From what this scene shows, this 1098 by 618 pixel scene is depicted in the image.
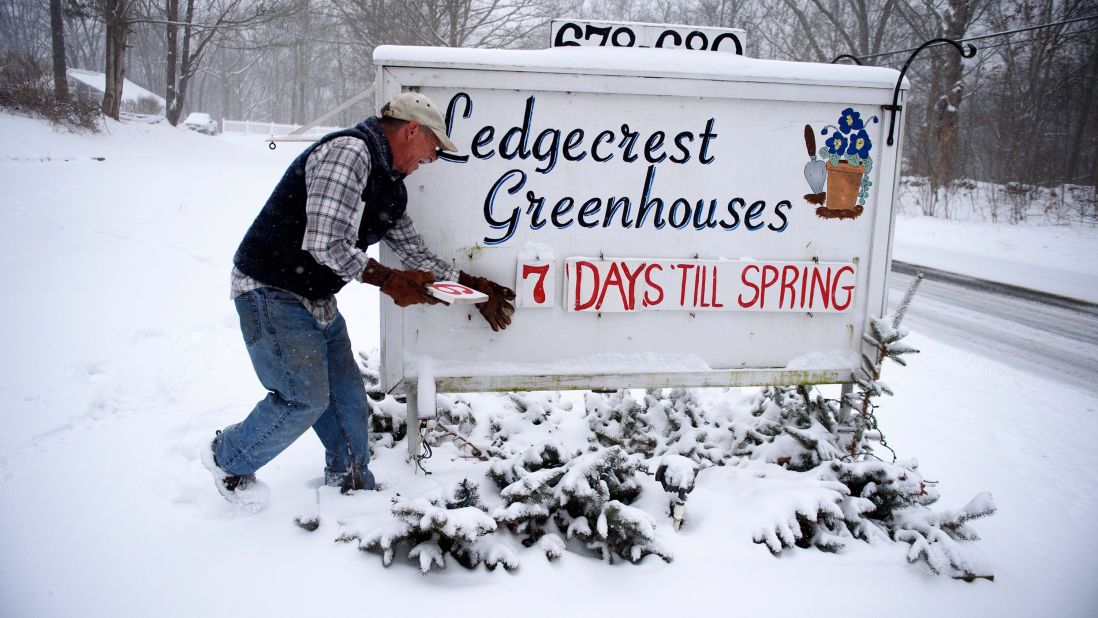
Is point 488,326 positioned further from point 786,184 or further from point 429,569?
point 786,184

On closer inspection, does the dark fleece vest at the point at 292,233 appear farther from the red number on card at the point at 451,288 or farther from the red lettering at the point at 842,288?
the red lettering at the point at 842,288

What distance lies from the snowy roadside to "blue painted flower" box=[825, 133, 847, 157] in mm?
8333

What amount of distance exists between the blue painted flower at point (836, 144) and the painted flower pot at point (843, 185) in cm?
5

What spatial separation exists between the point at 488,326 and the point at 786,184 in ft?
5.15


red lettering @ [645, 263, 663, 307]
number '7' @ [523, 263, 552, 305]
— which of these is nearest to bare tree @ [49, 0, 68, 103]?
number '7' @ [523, 263, 552, 305]

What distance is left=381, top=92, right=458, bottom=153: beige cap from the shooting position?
8.06 feet

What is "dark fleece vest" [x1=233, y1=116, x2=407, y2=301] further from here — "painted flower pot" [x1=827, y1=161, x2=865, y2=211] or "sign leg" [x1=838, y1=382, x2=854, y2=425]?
"sign leg" [x1=838, y1=382, x2=854, y2=425]

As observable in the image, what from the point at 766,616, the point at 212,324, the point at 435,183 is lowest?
the point at 766,616

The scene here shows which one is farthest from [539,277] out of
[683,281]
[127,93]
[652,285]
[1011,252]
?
[127,93]

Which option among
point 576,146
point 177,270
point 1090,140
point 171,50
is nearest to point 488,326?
point 576,146

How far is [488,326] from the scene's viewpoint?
10.0 feet

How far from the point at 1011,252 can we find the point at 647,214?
1323 centimetres

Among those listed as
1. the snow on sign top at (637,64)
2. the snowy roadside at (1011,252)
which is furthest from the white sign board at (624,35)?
the snowy roadside at (1011,252)

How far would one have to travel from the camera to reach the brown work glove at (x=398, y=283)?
2432 millimetres
